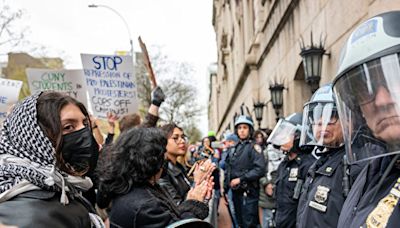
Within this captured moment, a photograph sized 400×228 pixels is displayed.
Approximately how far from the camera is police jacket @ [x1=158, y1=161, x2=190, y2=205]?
12.9ft

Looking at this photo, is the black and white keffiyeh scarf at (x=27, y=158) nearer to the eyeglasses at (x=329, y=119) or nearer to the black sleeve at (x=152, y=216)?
the black sleeve at (x=152, y=216)

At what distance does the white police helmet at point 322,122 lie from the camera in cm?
346

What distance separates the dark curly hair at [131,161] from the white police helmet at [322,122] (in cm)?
126

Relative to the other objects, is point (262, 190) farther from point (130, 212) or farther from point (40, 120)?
point (40, 120)

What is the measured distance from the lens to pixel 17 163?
1.70m

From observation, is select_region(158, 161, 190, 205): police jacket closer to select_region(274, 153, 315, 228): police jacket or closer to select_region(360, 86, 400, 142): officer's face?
select_region(274, 153, 315, 228): police jacket

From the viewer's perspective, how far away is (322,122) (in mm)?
3545

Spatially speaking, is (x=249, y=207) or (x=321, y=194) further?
(x=249, y=207)

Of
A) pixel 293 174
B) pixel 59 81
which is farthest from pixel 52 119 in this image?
pixel 59 81

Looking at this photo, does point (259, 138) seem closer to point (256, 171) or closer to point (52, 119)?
point (256, 171)

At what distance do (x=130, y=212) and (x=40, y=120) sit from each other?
3.33 feet

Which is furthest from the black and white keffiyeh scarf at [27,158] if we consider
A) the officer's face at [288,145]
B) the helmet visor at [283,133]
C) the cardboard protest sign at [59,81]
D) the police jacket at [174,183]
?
the cardboard protest sign at [59,81]

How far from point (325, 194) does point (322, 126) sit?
642 mm

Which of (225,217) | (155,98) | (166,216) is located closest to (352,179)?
(166,216)
